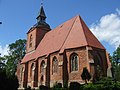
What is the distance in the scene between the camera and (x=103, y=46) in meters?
27.3

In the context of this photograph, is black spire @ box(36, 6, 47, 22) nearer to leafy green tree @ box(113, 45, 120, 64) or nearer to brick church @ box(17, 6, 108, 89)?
brick church @ box(17, 6, 108, 89)

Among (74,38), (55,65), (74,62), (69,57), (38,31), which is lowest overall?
(55,65)

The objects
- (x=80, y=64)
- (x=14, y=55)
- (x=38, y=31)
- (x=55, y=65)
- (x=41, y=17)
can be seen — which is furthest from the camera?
(x=14, y=55)

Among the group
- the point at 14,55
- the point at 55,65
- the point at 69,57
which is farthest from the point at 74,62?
the point at 14,55

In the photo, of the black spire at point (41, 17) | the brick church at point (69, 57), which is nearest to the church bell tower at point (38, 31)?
the black spire at point (41, 17)

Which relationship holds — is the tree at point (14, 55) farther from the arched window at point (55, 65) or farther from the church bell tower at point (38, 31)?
the arched window at point (55, 65)

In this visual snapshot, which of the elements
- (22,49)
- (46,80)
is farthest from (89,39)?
(22,49)

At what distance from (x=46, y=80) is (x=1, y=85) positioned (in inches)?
593

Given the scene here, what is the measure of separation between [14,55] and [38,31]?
758 inches

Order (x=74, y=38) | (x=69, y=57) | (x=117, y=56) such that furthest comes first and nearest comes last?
(x=117, y=56), (x=74, y=38), (x=69, y=57)

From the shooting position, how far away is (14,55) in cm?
5444

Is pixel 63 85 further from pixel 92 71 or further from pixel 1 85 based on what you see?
pixel 1 85

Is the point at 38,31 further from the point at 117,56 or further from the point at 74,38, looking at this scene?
the point at 117,56

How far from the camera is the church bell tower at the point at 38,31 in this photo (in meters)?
38.2
